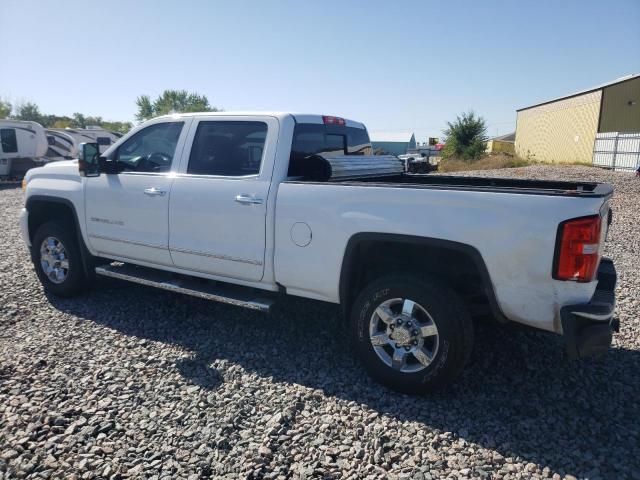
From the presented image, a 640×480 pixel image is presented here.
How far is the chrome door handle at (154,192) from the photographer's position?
167 inches

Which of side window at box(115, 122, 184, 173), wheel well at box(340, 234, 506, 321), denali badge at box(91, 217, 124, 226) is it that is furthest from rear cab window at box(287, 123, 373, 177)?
denali badge at box(91, 217, 124, 226)

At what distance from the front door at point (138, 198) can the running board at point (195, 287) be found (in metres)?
0.16

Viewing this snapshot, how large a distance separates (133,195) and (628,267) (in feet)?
21.2

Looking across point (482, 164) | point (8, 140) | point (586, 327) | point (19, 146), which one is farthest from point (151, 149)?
point (482, 164)

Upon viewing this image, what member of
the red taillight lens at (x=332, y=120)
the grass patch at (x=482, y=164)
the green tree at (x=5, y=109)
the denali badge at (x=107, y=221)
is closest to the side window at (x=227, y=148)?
the red taillight lens at (x=332, y=120)

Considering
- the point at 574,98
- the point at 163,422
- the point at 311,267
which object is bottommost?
the point at 163,422

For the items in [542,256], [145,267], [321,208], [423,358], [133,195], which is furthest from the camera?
[145,267]

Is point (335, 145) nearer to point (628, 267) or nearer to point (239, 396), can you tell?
point (239, 396)

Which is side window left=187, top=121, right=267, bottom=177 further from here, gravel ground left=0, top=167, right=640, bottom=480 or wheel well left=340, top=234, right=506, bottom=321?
gravel ground left=0, top=167, right=640, bottom=480

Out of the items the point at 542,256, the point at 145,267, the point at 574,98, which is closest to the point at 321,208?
the point at 542,256

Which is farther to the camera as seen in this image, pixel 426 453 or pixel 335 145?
pixel 335 145

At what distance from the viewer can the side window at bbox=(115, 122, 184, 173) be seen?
175 inches

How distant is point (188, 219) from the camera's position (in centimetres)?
409

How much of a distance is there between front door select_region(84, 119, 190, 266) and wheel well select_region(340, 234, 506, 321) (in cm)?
189
